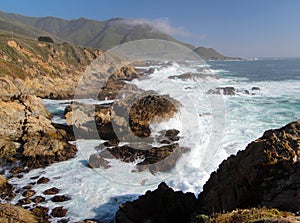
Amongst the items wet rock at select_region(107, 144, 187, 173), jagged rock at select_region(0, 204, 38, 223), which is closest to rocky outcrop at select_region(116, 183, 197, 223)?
jagged rock at select_region(0, 204, 38, 223)

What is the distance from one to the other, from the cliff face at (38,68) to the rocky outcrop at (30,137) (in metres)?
11.0

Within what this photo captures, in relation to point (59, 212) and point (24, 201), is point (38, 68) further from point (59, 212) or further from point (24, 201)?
point (59, 212)

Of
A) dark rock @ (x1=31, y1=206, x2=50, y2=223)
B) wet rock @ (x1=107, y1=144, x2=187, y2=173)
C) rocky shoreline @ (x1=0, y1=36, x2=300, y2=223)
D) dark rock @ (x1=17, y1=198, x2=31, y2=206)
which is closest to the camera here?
rocky shoreline @ (x1=0, y1=36, x2=300, y2=223)

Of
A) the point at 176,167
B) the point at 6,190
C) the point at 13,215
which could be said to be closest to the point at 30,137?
the point at 6,190

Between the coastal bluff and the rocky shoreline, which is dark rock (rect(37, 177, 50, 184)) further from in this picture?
the coastal bluff

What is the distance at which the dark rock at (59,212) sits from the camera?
11125 millimetres

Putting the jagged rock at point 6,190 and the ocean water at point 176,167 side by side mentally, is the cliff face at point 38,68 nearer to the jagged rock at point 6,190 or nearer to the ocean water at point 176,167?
the ocean water at point 176,167

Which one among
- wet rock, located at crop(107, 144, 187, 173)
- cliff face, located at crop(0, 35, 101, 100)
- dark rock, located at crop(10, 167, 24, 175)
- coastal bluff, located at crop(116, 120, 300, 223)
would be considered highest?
cliff face, located at crop(0, 35, 101, 100)

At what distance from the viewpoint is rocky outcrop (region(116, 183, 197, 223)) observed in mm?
9633

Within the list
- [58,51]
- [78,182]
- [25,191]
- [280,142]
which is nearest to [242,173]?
[280,142]

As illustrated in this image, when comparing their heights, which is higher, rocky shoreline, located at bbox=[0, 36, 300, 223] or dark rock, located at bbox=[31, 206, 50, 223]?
rocky shoreline, located at bbox=[0, 36, 300, 223]

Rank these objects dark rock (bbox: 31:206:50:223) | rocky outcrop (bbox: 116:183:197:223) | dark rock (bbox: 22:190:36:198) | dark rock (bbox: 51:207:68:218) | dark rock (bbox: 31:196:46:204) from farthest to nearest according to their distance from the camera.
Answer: dark rock (bbox: 22:190:36:198)
dark rock (bbox: 31:196:46:204)
dark rock (bbox: 51:207:68:218)
dark rock (bbox: 31:206:50:223)
rocky outcrop (bbox: 116:183:197:223)

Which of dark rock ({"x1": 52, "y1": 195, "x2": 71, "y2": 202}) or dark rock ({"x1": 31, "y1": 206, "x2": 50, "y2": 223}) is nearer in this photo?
dark rock ({"x1": 31, "y1": 206, "x2": 50, "y2": 223})

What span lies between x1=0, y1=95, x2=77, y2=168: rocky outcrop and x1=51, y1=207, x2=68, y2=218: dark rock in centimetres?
536
